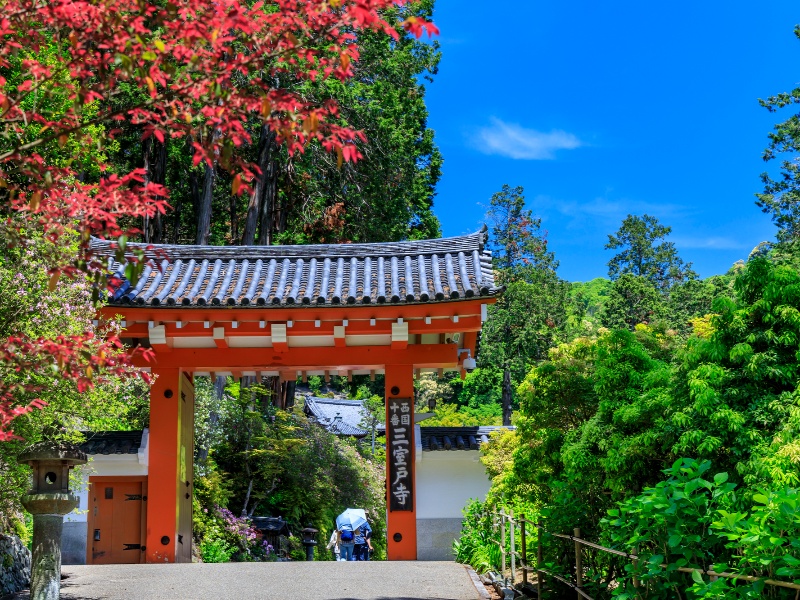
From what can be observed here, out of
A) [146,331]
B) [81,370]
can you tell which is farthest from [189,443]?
[81,370]

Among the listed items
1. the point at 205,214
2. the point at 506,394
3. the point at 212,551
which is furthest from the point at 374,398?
the point at 212,551

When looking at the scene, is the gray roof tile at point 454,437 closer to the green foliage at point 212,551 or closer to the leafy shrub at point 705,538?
the green foliage at point 212,551

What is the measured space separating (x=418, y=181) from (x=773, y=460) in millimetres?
20792

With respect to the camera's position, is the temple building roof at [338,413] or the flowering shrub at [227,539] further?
the temple building roof at [338,413]

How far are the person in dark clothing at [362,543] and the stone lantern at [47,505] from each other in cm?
1322

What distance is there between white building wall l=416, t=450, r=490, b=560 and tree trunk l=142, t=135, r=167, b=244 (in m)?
13.4

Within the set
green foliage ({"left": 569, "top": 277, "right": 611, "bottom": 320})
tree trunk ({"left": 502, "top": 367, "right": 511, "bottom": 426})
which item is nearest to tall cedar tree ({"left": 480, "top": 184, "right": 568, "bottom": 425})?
tree trunk ({"left": 502, "top": 367, "right": 511, "bottom": 426})

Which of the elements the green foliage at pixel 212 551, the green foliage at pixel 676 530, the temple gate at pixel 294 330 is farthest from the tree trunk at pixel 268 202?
the green foliage at pixel 676 530

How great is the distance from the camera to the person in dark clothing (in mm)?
20250

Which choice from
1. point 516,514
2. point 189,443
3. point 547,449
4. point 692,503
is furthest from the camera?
point 189,443

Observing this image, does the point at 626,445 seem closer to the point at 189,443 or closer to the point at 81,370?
the point at 81,370

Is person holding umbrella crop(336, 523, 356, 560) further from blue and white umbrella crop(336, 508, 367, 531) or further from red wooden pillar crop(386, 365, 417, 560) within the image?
red wooden pillar crop(386, 365, 417, 560)

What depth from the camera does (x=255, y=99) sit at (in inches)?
153

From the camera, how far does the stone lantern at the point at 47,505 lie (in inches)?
282
